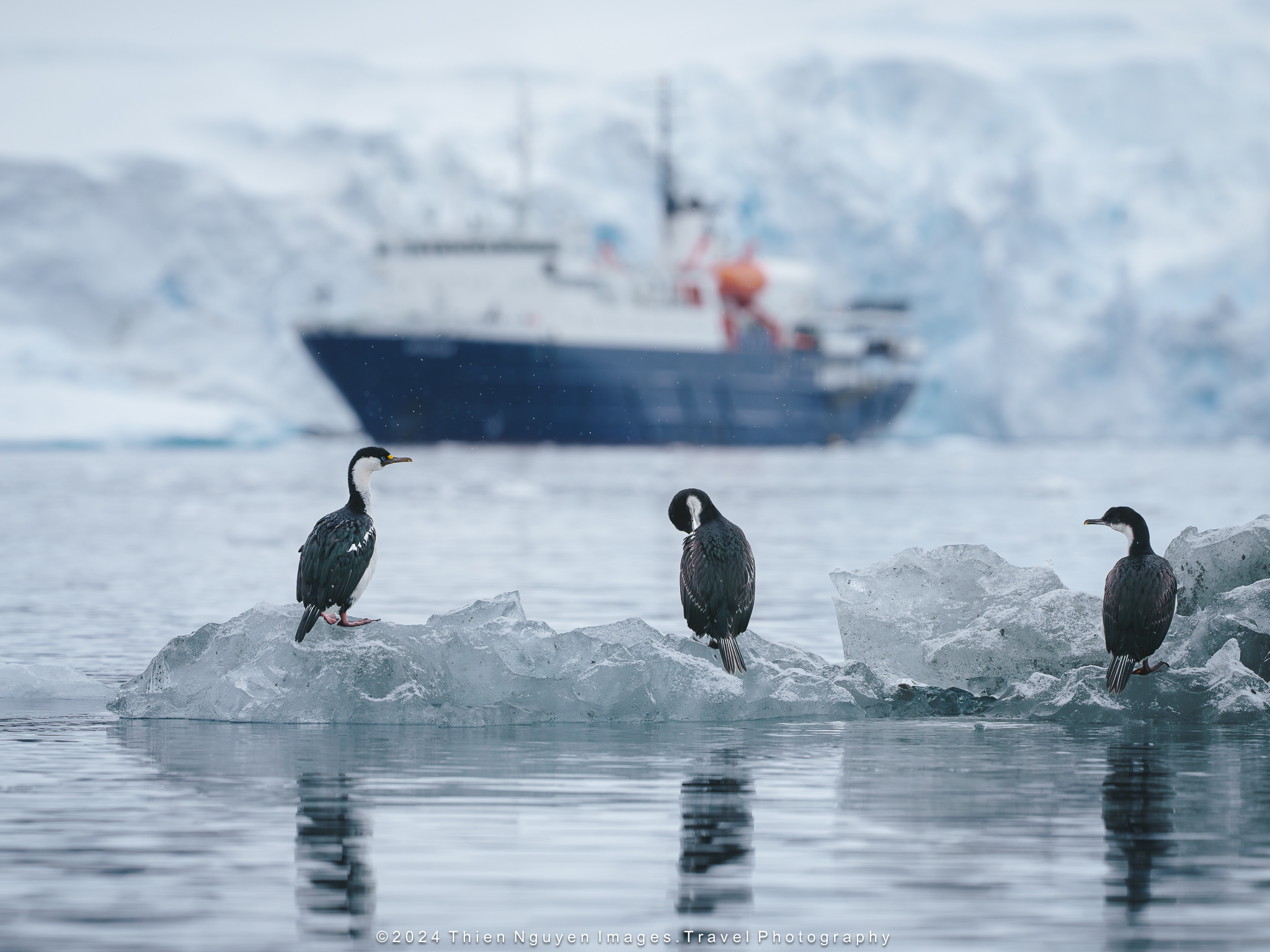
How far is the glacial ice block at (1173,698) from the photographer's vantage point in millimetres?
6914

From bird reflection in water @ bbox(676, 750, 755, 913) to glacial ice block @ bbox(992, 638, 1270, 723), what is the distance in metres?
1.61

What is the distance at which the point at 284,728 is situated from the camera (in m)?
6.86

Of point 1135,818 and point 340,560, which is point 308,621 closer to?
point 340,560

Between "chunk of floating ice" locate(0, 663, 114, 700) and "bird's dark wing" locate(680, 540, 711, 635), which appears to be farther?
"chunk of floating ice" locate(0, 663, 114, 700)

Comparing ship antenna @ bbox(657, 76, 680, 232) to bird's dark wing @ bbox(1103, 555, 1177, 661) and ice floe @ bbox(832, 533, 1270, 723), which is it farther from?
bird's dark wing @ bbox(1103, 555, 1177, 661)

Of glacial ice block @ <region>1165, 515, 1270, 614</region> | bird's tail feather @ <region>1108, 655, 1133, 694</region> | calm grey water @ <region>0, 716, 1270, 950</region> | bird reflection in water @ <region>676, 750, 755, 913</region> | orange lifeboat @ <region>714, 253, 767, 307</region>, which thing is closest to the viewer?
calm grey water @ <region>0, 716, 1270, 950</region>

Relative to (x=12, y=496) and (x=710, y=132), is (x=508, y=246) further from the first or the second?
(x=12, y=496)

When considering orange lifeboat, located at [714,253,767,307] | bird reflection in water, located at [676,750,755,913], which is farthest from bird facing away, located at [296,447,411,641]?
orange lifeboat, located at [714,253,767,307]

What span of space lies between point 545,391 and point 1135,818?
51053 millimetres

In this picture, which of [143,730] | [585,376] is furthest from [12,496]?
[585,376]

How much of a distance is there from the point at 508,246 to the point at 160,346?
13988mm

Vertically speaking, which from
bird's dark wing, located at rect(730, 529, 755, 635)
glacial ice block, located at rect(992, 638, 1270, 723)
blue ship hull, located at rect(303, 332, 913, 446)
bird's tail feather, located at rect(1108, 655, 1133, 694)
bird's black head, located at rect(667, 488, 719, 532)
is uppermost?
blue ship hull, located at rect(303, 332, 913, 446)

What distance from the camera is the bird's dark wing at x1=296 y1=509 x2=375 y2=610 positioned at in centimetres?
696

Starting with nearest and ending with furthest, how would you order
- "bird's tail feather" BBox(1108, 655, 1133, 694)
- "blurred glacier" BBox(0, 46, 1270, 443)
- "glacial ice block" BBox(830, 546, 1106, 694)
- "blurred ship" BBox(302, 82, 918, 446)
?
"bird's tail feather" BBox(1108, 655, 1133, 694) → "glacial ice block" BBox(830, 546, 1106, 694) → "blurred ship" BBox(302, 82, 918, 446) → "blurred glacier" BBox(0, 46, 1270, 443)
